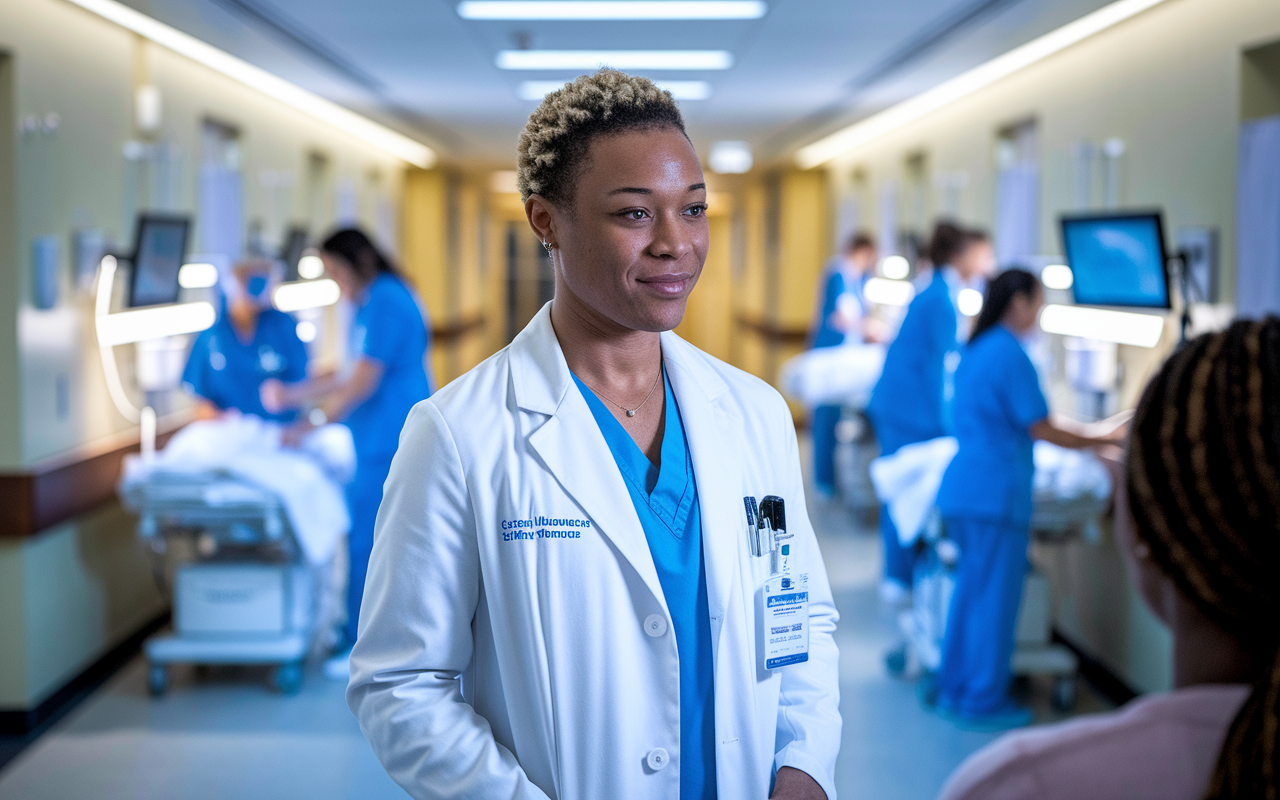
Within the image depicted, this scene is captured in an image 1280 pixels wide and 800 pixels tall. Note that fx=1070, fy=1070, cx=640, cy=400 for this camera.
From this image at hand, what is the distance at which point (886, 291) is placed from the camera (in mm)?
7609

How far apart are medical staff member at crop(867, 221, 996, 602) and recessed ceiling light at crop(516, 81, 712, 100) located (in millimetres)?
1914

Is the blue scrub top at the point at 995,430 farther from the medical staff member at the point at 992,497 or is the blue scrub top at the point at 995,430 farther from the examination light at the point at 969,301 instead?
the examination light at the point at 969,301

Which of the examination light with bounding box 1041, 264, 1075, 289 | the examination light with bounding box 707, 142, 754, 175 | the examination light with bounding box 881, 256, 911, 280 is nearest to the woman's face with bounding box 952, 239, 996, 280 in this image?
the examination light with bounding box 1041, 264, 1075, 289

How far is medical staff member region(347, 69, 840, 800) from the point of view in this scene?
1.14 metres

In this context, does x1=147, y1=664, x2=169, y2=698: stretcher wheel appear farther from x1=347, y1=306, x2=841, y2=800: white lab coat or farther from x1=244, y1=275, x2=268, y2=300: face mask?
x1=347, y1=306, x2=841, y2=800: white lab coat

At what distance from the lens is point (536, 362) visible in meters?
1.27

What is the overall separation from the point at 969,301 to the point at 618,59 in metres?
2.14

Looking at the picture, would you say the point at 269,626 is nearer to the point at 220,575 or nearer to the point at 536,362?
the point at 220,575

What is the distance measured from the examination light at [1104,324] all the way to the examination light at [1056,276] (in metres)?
0.10

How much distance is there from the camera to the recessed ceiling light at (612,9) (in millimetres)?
4043

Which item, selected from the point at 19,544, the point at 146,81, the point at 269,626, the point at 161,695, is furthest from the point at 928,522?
the point at 146,81

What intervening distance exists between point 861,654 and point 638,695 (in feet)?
11.3

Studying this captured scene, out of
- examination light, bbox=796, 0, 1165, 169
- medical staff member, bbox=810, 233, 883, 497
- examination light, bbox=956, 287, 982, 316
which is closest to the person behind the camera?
examination light, bbox=796, 0, 1165, 169

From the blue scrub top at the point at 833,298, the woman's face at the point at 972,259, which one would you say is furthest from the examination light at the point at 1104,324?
the blue scrub top at the point at 833,298
